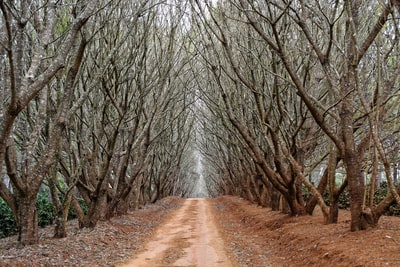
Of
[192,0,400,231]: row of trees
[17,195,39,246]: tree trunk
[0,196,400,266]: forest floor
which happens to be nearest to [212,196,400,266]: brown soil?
[0,196,400,266]: forest floor

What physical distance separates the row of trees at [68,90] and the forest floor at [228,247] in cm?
106

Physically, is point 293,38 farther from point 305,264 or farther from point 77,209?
point 77,209

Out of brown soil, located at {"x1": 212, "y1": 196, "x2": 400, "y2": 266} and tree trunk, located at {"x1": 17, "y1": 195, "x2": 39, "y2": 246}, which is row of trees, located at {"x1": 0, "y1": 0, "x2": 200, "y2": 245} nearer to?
tree trunk, located at {"x1": 17, "y1": 195, "x2": 39, "y2": 246}

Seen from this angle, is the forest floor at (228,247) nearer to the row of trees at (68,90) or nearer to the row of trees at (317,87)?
the row of trees at (317,87)

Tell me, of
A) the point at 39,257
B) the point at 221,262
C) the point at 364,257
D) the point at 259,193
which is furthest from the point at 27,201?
the point at 259,193

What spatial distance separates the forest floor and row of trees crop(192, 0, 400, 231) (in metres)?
0.79

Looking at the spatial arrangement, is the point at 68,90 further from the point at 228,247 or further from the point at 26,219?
the point at 228,247

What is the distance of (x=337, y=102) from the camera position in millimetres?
8438

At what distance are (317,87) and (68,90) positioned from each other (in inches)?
372

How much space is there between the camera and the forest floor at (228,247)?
23.1 feet

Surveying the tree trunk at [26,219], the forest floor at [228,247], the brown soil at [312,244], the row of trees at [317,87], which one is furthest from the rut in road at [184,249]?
the row of trees at [317,87]

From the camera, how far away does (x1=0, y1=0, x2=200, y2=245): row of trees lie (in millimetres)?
7131

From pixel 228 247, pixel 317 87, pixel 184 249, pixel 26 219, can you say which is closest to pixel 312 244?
pixel 228 247

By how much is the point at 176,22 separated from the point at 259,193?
10.8 metres
